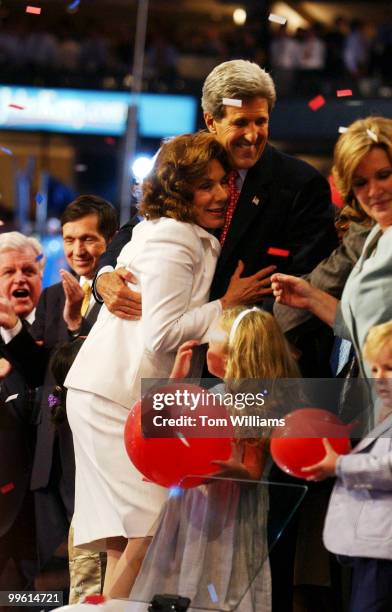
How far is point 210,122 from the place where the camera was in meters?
2.99

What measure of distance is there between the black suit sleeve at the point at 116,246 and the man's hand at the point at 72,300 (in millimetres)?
183

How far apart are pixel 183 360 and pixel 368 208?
Result: 0.62 meters

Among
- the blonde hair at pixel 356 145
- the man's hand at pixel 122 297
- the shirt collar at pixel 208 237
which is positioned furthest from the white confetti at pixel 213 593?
the blonde hair at pixel 356 145

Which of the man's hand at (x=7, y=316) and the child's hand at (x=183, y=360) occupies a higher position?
the child's hand at (x=183, y=360)

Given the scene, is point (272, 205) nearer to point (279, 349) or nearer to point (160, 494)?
point (279, 349)

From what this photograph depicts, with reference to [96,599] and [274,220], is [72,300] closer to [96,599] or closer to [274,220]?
[274,220]

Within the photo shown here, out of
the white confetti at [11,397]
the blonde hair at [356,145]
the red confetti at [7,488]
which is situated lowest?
the red confetti at [7,488]

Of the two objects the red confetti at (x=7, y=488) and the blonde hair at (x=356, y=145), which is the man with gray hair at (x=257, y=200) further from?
the red confetti at (x=7, y=488)

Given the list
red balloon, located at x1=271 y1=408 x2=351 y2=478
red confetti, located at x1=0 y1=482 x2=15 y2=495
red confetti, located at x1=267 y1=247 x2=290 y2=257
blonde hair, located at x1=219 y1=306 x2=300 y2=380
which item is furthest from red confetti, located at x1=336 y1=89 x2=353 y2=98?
red confetti, located at x1=0 y1=482 x2=15 y2=495

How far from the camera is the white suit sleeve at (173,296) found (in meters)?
2.84

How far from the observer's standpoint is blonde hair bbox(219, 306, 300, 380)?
2.71 metres

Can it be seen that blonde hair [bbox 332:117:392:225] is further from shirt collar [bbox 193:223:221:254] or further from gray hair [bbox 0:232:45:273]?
gray hair [bbox 0:232:45:273]

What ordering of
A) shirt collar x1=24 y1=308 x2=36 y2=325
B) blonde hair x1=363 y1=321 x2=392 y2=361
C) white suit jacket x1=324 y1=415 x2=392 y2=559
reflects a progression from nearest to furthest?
white suit jacket x1=324 y1=415 x2=392 y2=559, blonde hair x1=363 y1=321 x2=392 y2=361, shirt collar x1=24 y1=308 x2=36 y2=325

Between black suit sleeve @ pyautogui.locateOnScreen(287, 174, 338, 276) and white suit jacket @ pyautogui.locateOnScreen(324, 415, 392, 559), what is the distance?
0.56m
